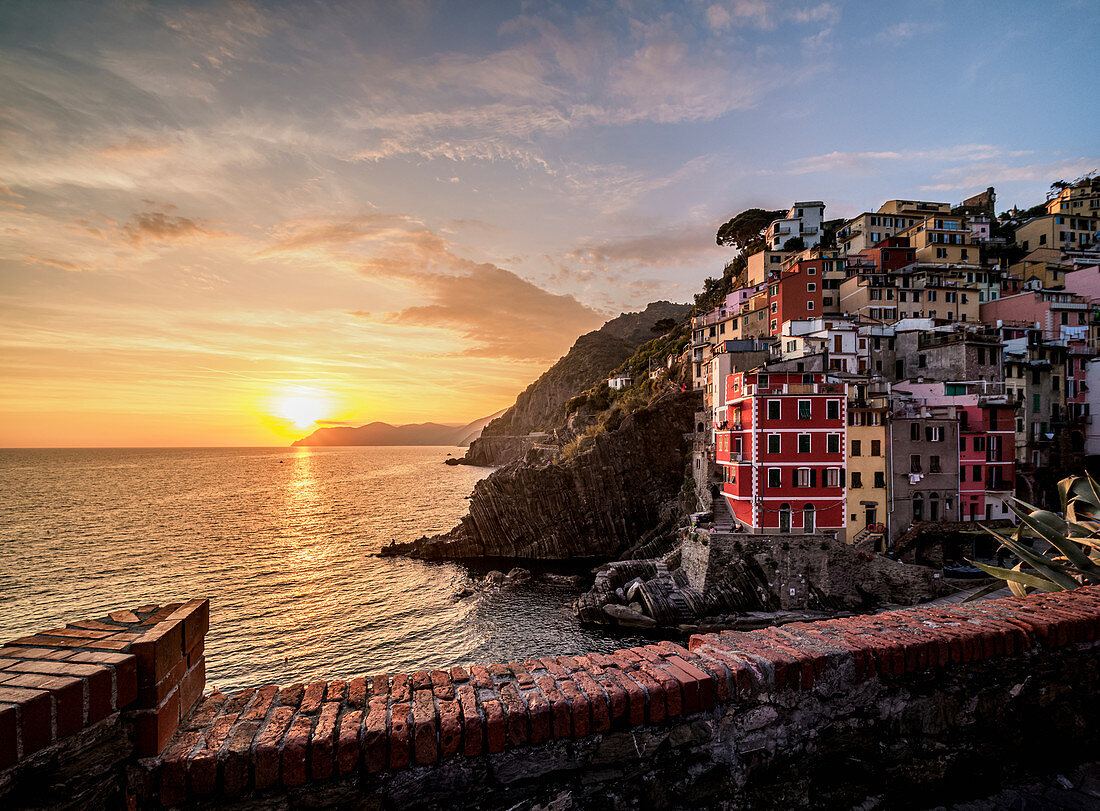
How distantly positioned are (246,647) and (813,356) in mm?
45889

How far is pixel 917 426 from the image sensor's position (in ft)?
119

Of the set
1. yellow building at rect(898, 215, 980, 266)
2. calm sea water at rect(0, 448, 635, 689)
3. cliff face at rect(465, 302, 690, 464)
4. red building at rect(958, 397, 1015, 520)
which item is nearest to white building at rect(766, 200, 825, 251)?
yellow building at rect(898, 215, 980, 266)

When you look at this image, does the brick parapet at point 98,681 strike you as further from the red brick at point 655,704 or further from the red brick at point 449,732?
the red brick at point 655,704

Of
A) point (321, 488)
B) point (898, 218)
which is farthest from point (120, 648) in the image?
point (321, 488)

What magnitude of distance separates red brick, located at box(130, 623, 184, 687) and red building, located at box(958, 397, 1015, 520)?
1831 inches

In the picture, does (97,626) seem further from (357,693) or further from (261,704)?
(357,693)

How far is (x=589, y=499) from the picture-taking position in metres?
54.3

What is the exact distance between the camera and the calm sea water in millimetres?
30344

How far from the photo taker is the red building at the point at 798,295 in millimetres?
54531

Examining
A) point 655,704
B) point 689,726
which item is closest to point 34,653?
point 655,704

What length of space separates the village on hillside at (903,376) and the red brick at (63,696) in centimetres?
2881

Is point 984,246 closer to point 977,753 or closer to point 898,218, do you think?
point 898,218

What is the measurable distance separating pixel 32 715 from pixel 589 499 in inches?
2096

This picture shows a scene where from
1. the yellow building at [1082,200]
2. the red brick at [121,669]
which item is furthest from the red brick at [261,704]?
the yellow building at [1082,200]
